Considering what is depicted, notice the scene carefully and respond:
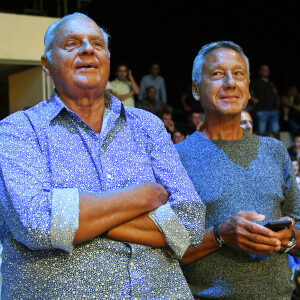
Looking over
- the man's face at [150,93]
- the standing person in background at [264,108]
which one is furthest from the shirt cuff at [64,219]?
the standing person in background at [264,108]

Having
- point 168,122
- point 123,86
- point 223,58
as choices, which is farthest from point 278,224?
point 123,86

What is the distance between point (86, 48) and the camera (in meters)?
1.55

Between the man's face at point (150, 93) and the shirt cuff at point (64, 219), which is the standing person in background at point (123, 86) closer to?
the man's face at point (150, 93)

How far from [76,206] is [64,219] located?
0.05 meters

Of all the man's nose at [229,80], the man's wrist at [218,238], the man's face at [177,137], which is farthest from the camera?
the man's face at [177,137]

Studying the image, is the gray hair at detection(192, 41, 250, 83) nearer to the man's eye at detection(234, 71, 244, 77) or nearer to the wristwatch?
the man's eye at detection(234, 71, 244, 77)

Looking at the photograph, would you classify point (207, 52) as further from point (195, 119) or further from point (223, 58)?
point (195, 119)

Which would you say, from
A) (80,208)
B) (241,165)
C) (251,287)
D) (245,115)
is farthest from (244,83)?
(245,115)

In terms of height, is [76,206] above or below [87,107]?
below

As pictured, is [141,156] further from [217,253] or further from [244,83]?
[244,83]

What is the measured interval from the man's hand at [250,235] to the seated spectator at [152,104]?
4.97 meters

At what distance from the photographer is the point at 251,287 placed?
172 cm

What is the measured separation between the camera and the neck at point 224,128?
6.43ft

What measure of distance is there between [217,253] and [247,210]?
0.19 meters
